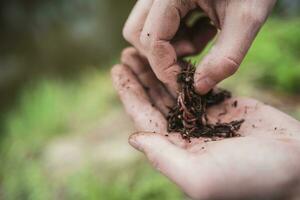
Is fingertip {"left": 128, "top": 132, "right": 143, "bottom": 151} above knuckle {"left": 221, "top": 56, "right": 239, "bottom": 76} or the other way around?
the other way around

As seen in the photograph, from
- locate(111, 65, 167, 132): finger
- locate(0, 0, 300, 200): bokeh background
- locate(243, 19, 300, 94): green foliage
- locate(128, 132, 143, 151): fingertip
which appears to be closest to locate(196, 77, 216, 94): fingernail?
locate(111, 65, 167, 132): finger

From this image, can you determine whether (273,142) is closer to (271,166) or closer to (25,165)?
(271,166)

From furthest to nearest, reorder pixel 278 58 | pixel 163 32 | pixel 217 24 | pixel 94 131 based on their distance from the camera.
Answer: pixel 94 131
pixel 278 58
pixel 217 24
pixel 163 32

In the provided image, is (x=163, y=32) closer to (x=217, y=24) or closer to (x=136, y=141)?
(x=217, y=24)

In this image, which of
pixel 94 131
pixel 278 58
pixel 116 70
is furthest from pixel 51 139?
pixel 116 70

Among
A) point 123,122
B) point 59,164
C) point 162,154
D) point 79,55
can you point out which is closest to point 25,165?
point 59,164

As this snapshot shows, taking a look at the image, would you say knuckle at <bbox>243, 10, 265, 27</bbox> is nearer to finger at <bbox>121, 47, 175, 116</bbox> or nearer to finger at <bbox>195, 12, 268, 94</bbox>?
finger at <bbox>195, 12, 268, 94</bbox>

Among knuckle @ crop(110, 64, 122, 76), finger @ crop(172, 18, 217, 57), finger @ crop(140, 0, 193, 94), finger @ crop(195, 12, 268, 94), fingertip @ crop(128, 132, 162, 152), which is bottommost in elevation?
fingertip @ crop(128, 132, 162, 152)
